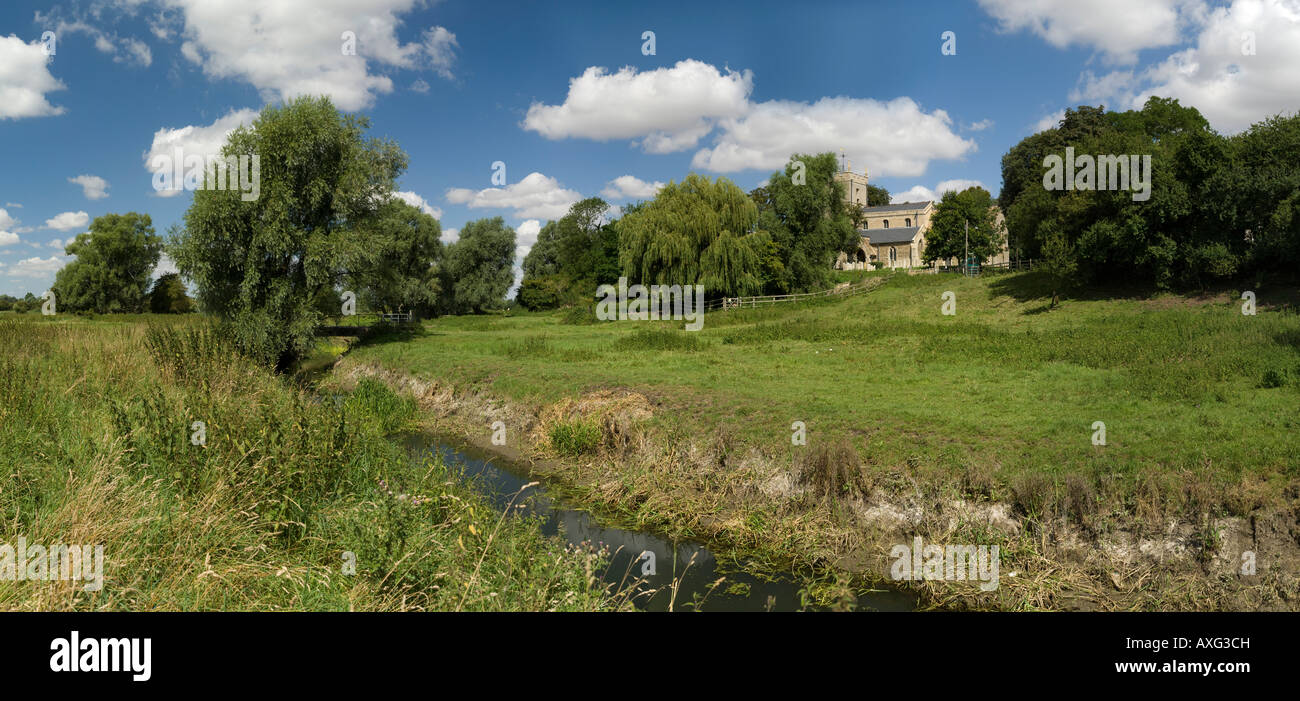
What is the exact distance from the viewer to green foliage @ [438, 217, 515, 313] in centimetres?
6969

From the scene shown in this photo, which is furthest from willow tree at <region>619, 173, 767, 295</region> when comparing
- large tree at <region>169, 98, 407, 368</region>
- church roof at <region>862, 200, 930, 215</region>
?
church roof at <region>862, 200, 930, 215</region>

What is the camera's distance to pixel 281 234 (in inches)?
1100

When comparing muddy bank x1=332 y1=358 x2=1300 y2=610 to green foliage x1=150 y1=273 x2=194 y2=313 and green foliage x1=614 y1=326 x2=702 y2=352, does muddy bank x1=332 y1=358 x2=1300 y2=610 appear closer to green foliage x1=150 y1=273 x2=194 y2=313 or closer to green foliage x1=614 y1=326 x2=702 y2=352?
green foliage x1=614 y1=326 x2=702 y2=352

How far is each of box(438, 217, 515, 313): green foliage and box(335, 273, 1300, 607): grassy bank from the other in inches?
1877

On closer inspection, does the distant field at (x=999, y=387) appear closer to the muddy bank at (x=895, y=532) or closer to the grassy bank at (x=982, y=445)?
the grassy bank at (x=982, y=445)

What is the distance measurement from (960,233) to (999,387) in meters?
63.3

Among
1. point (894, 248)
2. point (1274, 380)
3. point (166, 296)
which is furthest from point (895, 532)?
point (894, 248)

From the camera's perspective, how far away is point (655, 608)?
7.95 m

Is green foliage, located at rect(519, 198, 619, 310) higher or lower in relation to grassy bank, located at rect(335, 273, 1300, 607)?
higher

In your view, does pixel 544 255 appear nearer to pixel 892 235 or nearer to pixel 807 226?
pixel 807 226

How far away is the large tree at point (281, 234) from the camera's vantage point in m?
27.2

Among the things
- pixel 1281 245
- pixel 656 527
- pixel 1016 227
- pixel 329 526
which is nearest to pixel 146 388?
pixel 329 526
